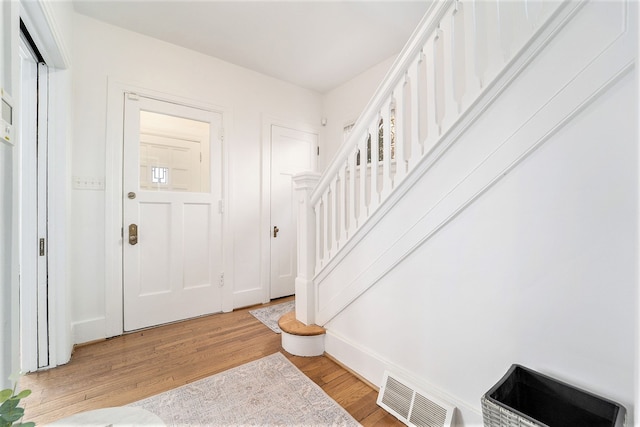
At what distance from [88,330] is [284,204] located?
81.3 inches

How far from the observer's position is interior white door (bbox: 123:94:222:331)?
2.36 metres

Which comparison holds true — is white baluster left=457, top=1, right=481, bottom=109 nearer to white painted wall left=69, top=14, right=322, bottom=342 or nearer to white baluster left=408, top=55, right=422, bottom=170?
white baluster left=408, top=55, right=422, bottom=170

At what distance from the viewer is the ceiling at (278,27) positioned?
A: 208cm

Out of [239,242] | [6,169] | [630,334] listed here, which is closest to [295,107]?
[239,242]

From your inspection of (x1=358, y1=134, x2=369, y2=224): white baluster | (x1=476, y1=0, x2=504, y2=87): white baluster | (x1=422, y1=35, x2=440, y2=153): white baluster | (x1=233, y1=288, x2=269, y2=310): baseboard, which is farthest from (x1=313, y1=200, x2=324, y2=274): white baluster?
(x1=233, y1=288, x2=269, y2=310): baseboard

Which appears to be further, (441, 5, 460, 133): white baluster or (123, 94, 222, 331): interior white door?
(123, 94, 222, 331): interior white door

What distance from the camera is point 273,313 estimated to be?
2.76m

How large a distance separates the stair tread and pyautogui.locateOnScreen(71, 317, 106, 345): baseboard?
1.48m

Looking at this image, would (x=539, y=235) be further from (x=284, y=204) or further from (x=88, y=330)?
(x=88, y=330)

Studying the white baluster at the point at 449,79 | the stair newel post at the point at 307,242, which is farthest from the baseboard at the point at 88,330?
the white baluster at the point at 449,79

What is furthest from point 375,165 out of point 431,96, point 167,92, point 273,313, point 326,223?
point 167,92

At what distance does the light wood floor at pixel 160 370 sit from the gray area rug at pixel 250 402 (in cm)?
8

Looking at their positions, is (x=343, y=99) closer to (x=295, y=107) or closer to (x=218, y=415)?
(x=295, y=107)

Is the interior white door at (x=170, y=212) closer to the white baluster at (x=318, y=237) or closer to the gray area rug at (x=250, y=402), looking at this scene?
the gray area rug at (x=250, y=402)
